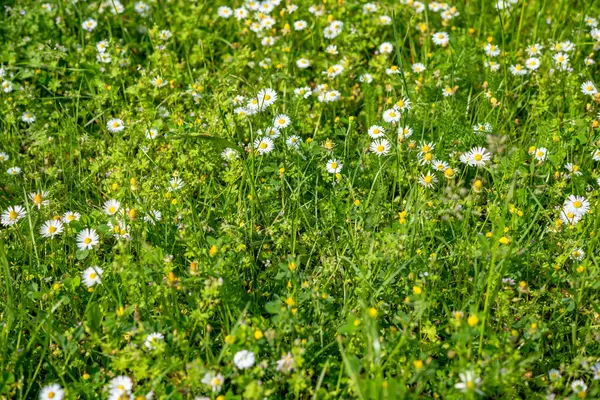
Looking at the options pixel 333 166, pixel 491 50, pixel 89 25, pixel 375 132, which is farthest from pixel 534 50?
pixel 89 25

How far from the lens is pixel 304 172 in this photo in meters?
3.11

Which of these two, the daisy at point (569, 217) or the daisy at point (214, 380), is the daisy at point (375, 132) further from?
the daisy at point (214, 380)

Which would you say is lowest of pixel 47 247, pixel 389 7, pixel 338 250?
pixel 338 250

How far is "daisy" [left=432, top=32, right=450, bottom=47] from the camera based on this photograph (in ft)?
13.5

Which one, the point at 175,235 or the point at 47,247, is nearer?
the point at 175,235

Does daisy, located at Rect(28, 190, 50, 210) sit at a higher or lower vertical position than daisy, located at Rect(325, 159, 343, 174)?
higher

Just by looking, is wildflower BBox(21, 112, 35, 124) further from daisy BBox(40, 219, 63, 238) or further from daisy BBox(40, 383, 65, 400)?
daisy BBox(40, 383, 65, 400)

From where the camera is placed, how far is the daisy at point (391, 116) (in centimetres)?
342

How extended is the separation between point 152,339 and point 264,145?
47.9 inches

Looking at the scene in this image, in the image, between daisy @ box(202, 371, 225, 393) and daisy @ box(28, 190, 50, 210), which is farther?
daisy @ box(28, 190, 50, 210)

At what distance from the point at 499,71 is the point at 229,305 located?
86.7 inches

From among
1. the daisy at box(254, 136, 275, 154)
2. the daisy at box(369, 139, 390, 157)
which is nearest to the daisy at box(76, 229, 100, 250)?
the daisy at box(254, 136, 275, 154)

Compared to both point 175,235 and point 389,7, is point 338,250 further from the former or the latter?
point 389,7

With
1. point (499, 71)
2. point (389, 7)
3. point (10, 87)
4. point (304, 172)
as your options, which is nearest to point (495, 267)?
point (304, 172)
